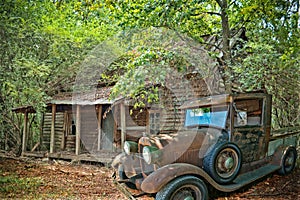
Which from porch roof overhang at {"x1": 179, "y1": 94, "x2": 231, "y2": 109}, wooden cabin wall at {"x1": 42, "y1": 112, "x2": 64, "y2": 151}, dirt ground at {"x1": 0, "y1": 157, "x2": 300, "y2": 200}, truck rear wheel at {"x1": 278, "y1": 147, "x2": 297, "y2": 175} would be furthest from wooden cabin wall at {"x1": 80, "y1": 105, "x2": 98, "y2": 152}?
truck rear wheel at {"x1": 278, "y1": 147, "x2": 297, "y2": 175}

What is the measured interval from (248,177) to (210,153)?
1013 mm

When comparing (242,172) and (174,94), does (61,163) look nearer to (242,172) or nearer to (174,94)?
(174,94)

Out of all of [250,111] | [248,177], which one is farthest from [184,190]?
[250,111]

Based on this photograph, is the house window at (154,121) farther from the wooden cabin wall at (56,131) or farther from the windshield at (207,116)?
the windshield at (207,116)

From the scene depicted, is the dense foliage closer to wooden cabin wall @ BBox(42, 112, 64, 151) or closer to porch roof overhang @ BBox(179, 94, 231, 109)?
porch roof overhang @ BBox(179, 94, 231, 109)

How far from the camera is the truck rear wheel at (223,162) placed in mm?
4168

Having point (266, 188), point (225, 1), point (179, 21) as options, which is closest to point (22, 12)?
point (179, 21)

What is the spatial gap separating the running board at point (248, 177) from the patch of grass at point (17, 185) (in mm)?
3791

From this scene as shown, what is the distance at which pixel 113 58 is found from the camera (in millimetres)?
9953

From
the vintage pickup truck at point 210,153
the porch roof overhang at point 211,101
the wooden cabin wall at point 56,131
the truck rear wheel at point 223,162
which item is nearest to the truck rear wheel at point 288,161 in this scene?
the vintage pickup truck at point 210,153

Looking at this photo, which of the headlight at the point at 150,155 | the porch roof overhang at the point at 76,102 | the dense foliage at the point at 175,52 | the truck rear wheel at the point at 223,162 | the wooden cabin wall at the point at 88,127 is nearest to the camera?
the headlight at the point at 150,155

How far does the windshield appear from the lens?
4.75m

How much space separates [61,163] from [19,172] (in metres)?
2.08

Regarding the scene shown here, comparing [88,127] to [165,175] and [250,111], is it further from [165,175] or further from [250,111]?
[165,175]
